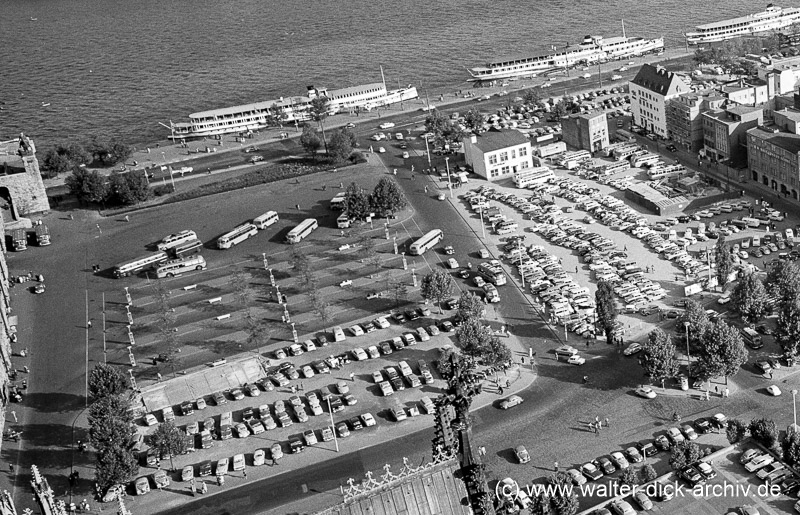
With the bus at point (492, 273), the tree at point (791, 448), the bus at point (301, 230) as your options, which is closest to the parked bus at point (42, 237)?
the bus at point (301, 230)

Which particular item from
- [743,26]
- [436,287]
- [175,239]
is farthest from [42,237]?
[743,26]

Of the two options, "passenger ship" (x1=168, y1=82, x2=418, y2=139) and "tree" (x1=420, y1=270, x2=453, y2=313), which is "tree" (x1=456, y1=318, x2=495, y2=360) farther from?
"passenger ship" (x1=168, y1=82, x2=418, y2=139)

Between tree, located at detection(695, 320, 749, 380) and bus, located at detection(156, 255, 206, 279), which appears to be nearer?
tree, located at detection(695, 320, 749, 380)

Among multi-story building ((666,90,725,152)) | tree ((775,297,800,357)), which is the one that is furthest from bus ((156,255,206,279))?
multi-story building ((666,90,725,152))

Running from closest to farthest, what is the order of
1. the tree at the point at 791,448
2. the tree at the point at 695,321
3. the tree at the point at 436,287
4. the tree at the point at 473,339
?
the tree at the point at 791,448
the tree at the point at 695,321
the tree at the point at 473,339
the tree at the point at 436,287

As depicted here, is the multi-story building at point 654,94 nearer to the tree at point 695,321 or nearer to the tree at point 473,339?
the tree at point 695,321

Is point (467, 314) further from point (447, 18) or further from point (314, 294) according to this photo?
point (447, 18)

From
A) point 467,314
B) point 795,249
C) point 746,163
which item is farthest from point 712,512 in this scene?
point 746,163
